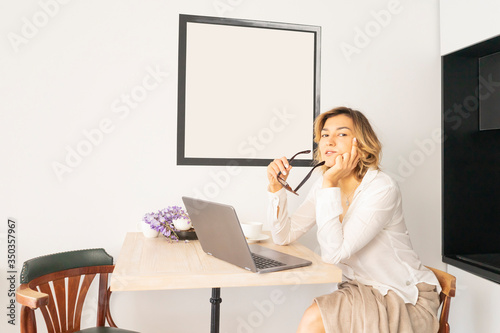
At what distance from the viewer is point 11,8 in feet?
6.27

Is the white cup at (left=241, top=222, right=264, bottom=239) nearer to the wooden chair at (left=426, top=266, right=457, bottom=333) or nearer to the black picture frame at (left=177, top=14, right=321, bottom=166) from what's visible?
the black picture frame at (left=177, top=14, right=321, bottom=166)

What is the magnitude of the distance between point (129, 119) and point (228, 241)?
1.00 meters

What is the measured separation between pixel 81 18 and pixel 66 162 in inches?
28.1

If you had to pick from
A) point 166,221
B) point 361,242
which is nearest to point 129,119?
point 166,221

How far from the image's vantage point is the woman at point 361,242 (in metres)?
1.35

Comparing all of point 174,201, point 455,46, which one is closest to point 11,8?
point 174,201

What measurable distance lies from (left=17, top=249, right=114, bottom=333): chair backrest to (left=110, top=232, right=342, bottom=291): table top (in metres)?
0.27

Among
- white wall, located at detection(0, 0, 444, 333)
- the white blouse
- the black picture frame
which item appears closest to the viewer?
the white blouse

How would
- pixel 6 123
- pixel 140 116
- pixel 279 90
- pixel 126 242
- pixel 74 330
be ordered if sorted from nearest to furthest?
pixel 74 330
pixel 126 242
pixel 6 123
pixel 140 116
pixel 279 90

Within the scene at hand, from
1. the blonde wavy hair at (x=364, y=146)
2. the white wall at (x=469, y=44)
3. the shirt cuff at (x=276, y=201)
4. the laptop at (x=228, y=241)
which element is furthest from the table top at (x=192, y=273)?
the white wall at (x=469, y=44)

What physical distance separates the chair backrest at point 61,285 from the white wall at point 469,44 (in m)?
1.83

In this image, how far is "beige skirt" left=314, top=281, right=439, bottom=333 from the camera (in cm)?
132

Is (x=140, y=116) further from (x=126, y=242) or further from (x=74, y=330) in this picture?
(x=74, y=330)

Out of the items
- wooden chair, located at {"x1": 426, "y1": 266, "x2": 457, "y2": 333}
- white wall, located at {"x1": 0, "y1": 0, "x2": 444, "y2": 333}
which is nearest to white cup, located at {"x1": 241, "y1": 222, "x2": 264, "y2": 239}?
white wall, located at {"x1": 0, "y1": 0, "x2": 444, "y2": 333}
